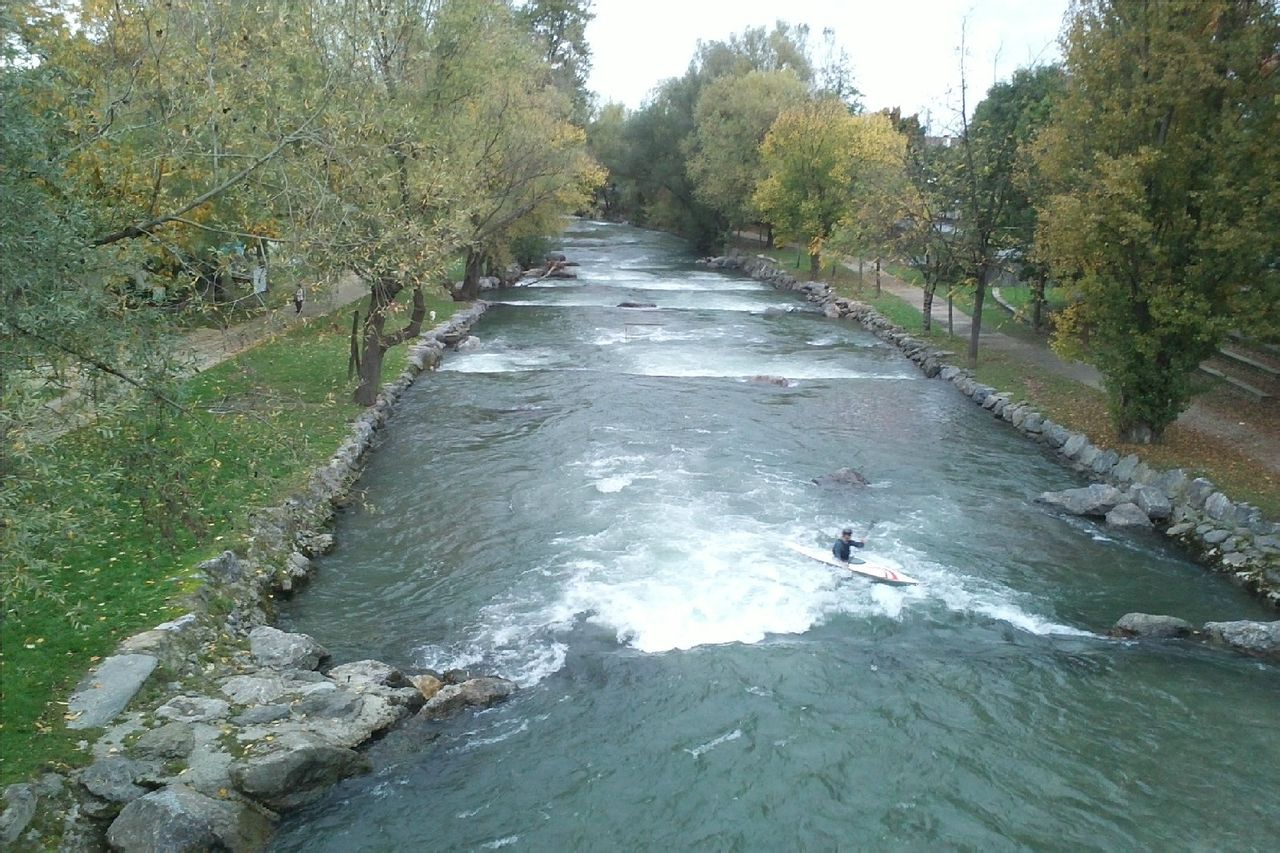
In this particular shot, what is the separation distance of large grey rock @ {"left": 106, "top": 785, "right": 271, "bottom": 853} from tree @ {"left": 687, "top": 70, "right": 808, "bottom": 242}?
50904 millimetres

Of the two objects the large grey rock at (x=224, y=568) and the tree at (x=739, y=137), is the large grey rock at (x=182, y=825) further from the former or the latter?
the tree at (x=739, y=137)

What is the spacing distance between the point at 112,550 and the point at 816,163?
1658 inches

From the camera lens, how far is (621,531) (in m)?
17.4

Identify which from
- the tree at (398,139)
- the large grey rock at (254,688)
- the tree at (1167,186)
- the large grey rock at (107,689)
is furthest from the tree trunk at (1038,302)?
the large grey rock at (107,689)

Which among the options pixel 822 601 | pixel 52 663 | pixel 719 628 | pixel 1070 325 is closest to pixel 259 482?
pixel 52 663

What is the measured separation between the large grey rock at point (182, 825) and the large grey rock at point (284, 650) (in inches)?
117

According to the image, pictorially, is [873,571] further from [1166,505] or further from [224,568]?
[224,568]

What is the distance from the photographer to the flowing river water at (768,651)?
10.1 m

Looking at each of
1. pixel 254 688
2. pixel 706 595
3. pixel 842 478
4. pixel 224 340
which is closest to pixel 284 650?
pixel 254 688

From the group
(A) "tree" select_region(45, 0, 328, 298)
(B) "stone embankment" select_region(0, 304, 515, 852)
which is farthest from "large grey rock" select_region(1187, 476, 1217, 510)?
(A) "tree" select_region(45, 0, 328, 298)

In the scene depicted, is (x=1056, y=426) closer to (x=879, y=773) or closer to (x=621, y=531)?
(x=621, y=531)

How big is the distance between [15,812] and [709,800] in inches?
262

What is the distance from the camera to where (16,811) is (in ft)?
27.3

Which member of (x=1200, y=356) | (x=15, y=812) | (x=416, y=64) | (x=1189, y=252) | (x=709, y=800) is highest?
(x=416, y=64)
